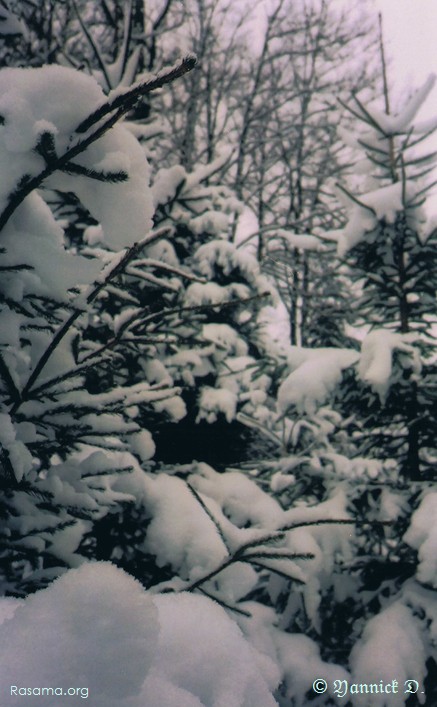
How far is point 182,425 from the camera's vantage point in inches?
213

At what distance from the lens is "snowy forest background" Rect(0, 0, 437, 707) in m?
0.87

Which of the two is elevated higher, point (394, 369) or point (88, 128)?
point (88, 128)

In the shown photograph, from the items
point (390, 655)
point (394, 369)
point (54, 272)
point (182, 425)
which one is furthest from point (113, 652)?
point (182, 425)

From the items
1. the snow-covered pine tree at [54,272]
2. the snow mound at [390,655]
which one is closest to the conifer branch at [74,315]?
the snow-covered pine tree at [54,272]

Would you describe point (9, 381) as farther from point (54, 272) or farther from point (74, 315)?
point (54, 272)

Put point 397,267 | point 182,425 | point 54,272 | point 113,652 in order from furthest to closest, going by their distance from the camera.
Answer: point 182,425
point 397,267
point 54,272
point 113,652

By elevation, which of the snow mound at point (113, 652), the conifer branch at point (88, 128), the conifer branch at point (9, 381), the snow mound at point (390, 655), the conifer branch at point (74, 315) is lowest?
the snow mound at point (390, 655)

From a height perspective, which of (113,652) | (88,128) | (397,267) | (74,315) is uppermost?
(397,267)

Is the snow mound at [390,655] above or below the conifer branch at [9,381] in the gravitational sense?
below

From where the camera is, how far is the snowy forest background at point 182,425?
34.3 inches

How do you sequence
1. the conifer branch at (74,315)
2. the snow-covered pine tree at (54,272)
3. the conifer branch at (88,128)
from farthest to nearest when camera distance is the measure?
the conifer branch at (74,315) < the snow-covered pine tree at (54,272) < the conifer branch at (88,128)

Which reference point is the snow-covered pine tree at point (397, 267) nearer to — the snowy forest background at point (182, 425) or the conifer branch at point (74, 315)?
the snowy forest background at point (182, 425)

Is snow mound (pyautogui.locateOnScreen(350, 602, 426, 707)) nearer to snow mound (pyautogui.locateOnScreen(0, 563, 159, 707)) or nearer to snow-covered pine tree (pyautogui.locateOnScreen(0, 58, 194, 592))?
snow-covered pine tree (pyautogui.locateOnScreen(0, 58, 194, 592))

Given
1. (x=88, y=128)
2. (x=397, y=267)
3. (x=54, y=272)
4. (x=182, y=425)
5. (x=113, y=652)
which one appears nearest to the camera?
(x=113, y=652)
